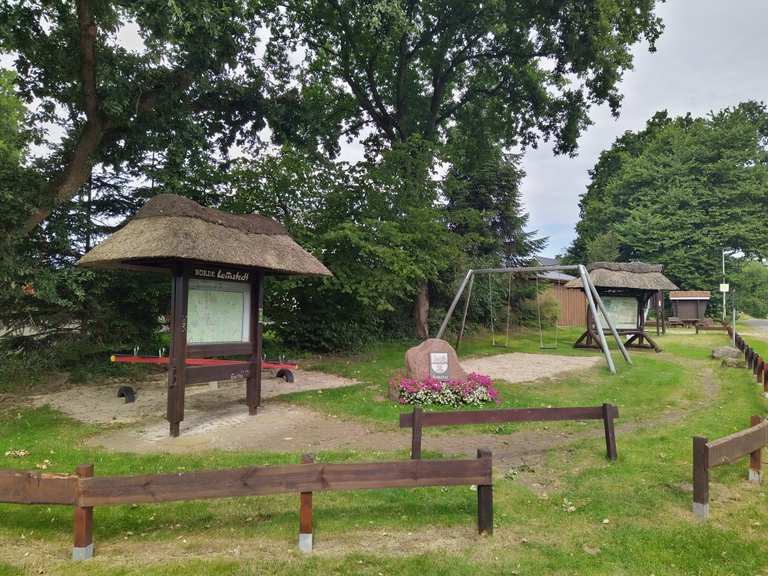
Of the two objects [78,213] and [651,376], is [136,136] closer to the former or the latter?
[78,213]

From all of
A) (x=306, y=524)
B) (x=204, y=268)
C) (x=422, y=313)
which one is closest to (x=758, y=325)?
(x=422, y=313)

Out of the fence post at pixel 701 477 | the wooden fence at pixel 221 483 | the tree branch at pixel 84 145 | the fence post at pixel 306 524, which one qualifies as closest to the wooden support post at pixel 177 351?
the wooden fence at pixel 221 483

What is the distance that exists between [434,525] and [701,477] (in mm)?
2560

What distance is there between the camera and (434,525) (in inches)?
170

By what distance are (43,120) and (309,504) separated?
44.0 feet

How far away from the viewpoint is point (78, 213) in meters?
12.1

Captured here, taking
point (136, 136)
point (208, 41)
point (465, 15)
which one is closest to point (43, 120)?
point (136, 136)

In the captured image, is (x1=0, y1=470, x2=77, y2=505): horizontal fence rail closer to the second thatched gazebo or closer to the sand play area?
the sand play area

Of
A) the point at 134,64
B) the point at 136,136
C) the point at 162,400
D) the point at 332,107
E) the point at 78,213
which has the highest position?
the point at 332,107

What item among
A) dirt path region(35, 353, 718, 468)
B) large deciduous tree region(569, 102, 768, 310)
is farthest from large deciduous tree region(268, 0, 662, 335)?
large deciduous tree region(569, 102, 768, 310)

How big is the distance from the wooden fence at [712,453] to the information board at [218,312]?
22.0 ft

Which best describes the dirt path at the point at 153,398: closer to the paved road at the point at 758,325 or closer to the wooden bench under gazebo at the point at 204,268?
the wooden bench under gazebo at the point at 204,268

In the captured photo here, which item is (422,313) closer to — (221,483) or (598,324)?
(598,324)

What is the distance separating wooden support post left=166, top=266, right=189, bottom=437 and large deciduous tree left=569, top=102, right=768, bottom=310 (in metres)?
38.9
